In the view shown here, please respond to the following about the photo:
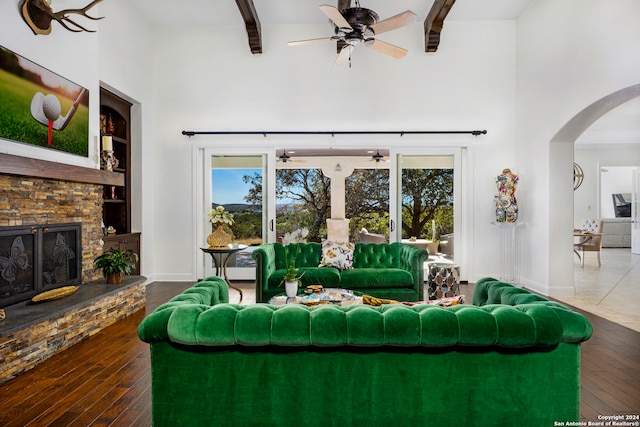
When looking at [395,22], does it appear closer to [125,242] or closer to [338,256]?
[338,256]

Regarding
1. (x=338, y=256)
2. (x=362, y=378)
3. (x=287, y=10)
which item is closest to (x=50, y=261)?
(x=338, y=256)

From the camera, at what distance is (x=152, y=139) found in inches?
251

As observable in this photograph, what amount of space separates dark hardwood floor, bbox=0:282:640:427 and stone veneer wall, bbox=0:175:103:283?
3.88 feet

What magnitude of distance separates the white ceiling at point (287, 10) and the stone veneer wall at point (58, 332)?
415 centimetres

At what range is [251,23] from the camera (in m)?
5.85

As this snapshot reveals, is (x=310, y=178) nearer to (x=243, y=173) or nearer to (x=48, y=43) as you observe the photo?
(x=243, y=173)

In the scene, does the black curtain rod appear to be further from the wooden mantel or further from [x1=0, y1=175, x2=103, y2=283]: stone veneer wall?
[x1=0, y1=175, x2=103, y2=283]: stone veneer wall

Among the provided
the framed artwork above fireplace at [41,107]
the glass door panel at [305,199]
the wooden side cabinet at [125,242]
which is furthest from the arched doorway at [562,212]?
the wooden side cabinet at [125,242]

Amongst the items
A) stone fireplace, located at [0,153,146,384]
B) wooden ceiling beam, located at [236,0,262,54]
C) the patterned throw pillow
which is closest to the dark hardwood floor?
stone fireplace, located at [0,153,146,384]

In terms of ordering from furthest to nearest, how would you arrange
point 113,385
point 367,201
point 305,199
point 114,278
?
point 367,201 < point 305,199 < point 114,278 < point 113,385

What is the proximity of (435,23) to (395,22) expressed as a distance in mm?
2493

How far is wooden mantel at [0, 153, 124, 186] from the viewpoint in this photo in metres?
3.05

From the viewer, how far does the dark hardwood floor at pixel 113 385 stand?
90.4 inches

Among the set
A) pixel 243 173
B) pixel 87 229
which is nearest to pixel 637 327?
pixel 243 173
